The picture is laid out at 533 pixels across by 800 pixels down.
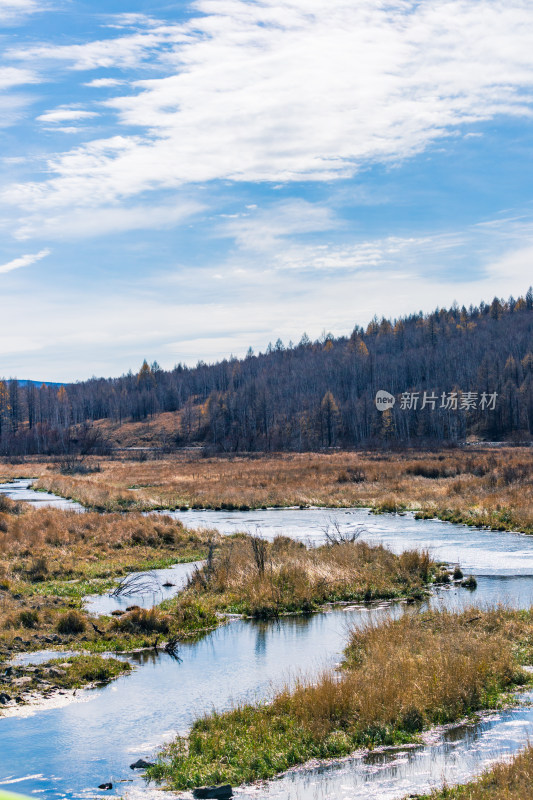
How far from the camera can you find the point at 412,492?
4144cm

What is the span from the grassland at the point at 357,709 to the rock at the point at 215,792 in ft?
0.75

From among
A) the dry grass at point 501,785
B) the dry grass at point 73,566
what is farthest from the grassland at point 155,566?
the dry grass at point 501,785

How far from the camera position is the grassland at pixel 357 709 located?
8.88m

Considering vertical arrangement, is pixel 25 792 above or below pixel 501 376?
below

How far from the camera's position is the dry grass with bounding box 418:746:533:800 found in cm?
674

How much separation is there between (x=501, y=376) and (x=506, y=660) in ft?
413

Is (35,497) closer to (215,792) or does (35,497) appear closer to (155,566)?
(155,566)

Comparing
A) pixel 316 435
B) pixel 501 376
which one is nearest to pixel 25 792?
pixel 316 435

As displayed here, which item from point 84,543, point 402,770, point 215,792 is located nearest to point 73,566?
point 84,543

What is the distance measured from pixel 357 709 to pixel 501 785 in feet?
10.3

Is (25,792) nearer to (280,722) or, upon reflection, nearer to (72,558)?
(280,722)

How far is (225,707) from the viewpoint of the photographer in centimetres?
1091

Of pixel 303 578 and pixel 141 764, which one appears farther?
pixel 303 578

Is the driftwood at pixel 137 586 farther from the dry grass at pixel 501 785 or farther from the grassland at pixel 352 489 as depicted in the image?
the grassland at pixel 352 489
